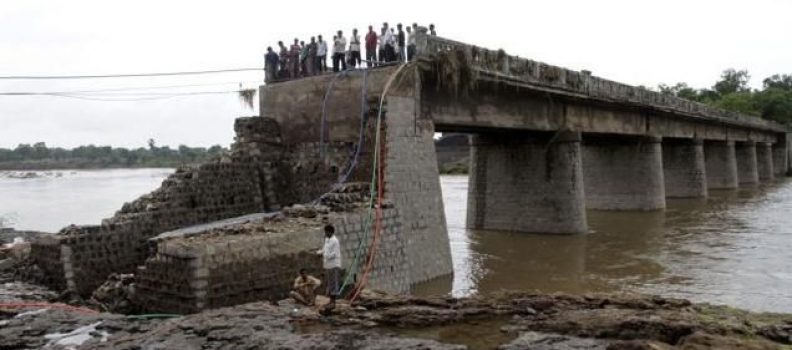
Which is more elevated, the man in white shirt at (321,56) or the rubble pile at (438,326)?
the man in white shirt at (321,56)

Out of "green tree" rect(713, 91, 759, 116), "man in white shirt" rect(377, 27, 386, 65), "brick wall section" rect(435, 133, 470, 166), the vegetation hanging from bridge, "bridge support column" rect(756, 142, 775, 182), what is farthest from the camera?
"brick wall section" rect(435, 133, 470, 166)

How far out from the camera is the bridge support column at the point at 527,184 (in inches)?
933

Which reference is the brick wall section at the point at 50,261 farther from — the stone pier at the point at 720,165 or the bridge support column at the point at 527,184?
the stone pier at the point at 720,165

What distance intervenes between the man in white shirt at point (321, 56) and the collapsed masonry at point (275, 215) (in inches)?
45.1

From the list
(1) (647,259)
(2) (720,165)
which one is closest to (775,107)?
(2) (720,165)

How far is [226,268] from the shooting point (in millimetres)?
10352

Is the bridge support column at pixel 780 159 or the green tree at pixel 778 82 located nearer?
the bridge support column at pixel 780 159

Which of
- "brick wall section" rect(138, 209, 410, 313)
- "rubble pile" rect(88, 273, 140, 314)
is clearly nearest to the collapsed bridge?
"brick wall section" rect(138, 209, 410, 313)

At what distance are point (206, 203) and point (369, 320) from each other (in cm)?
846

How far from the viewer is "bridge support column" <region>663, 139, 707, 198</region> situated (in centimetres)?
3962

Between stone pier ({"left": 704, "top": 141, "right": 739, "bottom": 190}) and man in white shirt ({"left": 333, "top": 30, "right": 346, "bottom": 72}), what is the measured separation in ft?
129

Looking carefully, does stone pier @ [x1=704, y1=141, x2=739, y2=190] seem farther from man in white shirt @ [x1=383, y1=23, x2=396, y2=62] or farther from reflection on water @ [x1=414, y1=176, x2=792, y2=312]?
man in white shirt @ [x1=383, y1=23, x2=396, y2=62]

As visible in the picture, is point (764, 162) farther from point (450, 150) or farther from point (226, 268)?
point (226, 268)

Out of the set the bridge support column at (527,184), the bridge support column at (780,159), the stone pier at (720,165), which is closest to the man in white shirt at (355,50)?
the bridge support column at (527,184)
